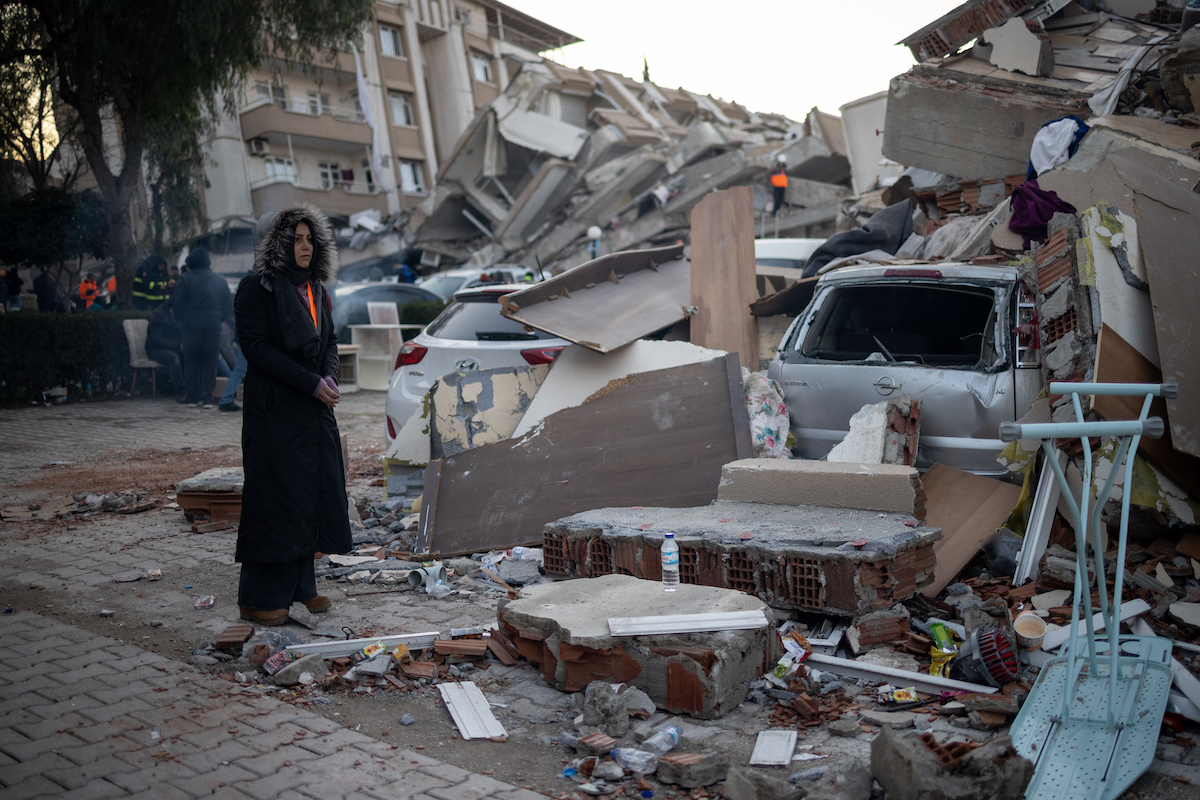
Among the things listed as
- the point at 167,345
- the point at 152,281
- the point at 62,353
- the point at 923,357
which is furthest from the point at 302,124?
the point at 923,357

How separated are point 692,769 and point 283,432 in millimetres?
2558

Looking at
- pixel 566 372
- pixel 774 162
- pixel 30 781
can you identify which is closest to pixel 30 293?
pixel 774 162

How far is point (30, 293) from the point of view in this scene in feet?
76.8

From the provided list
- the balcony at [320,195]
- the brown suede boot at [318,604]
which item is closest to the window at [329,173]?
the balcony at [320,195]

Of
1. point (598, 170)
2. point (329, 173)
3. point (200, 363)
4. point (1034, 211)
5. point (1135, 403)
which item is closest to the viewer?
point (1135, 403)

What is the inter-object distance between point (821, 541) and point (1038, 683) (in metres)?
1.05

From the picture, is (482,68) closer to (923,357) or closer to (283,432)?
(923,357)

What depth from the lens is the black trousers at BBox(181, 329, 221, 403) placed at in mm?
12562

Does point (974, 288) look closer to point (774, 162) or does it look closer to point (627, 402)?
point (627, 402)

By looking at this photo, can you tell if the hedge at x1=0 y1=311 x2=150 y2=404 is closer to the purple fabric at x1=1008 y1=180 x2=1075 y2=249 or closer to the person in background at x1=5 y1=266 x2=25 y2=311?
the person in background at x1=5 y1=266 x2=25 y2=311

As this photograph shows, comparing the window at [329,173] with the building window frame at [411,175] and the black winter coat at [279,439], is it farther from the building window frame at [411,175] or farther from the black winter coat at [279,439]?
the black winter coat at [279,439]

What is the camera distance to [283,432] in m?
4.16

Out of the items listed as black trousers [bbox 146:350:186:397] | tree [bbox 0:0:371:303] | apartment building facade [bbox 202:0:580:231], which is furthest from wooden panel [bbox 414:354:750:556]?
apartment building facade [bbox 202:0:580:231]

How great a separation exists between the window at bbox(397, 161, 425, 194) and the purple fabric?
33.6 m
